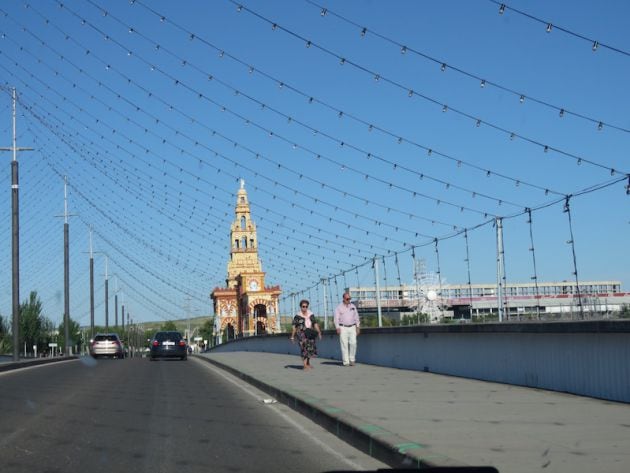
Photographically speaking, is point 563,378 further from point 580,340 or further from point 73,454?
point 73,454

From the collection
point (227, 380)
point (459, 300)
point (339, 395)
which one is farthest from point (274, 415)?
point (459, 300)

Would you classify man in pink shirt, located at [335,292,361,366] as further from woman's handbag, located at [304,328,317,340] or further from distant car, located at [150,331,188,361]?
distant car, located at [150,331,188,361]

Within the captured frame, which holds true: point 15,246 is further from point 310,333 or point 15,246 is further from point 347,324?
point 347,324

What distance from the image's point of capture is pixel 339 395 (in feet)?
47.9

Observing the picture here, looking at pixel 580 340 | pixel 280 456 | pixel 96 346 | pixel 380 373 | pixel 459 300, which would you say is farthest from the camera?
pixel 96 346

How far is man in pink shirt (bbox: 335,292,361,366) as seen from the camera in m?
22.1

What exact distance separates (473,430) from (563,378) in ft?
13.5

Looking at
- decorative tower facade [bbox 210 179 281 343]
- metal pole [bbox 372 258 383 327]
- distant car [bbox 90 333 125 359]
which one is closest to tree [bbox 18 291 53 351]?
decorative tower facade [bbox 210 179 281 343]

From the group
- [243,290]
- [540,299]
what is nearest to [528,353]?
[540,299]

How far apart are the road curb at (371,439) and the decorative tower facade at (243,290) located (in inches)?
4608

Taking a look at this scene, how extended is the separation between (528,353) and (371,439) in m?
5.70

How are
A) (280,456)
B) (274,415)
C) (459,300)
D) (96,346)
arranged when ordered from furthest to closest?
(96,346) → (459,300) → (274,415) → (280,456)

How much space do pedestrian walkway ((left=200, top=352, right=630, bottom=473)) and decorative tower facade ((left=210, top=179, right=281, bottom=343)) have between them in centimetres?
11583

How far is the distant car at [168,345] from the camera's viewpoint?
145ft
